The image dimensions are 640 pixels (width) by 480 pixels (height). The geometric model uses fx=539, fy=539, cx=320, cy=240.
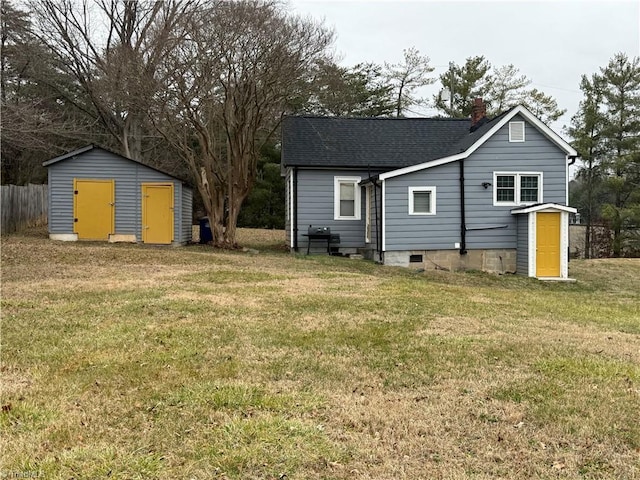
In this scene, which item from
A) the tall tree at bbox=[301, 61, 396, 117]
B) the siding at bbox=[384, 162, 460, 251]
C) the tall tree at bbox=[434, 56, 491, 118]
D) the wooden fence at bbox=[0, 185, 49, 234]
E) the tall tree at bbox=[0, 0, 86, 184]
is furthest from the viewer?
the tall tree at bbox=[434, 56, 491, 118]

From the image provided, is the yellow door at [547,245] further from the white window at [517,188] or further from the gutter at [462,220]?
the gutter at [462,220]

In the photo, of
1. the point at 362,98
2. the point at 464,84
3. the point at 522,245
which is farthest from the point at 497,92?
the point at 522,245

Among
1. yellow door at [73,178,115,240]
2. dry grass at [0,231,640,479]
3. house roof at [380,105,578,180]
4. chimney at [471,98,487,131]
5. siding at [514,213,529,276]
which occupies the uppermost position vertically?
chimney at [471,98,487,131]

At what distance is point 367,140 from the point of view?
18859mm

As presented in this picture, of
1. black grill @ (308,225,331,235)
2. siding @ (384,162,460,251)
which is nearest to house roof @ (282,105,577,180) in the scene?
siding @ (384,162,460,251)

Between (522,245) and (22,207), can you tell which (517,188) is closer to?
(522,245)

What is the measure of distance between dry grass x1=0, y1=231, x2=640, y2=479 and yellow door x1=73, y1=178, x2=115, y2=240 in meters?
9.24

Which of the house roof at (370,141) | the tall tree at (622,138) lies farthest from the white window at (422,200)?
the tall tree at (622,138)

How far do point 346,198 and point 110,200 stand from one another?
25.1ft

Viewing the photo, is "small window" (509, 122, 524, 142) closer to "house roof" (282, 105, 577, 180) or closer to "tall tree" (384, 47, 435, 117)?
"house roof" (282, 105, 577, 180)

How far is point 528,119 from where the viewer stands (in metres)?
15.2

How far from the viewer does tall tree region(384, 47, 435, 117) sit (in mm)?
34188

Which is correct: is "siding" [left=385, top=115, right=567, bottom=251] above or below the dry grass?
above

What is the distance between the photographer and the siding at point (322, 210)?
17.7 meters
